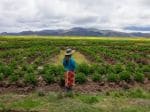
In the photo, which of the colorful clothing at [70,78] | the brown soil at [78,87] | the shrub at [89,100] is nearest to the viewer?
the shrub at [89,100]

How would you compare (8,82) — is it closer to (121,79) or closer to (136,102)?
(121,79)

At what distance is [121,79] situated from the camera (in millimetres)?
20719

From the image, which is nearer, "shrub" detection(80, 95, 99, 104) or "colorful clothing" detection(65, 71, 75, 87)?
"shrub" detection(80, 95, 99, 104)

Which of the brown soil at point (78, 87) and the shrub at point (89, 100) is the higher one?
the shrub at point (89, 100)

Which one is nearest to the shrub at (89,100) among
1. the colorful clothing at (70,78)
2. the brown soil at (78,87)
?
the colorful clothing at (70,78)

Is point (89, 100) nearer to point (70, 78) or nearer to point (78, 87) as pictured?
point (70, 78)

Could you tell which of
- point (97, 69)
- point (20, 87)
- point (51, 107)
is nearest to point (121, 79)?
point (97, 69)

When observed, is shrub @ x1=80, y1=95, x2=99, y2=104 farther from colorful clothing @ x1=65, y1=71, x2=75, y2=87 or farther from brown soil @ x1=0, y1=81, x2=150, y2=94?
brown soil @ x1=0, y1=81, x2=150, y2=94

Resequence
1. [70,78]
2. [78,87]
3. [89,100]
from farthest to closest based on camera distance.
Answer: [78,87] → [70,78] → [89,100]

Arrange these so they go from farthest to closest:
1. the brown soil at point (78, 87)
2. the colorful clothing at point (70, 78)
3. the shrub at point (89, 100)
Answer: the brown soil at point (78, 87) < the colorful clothing at point (70, 78) < the shrub at point (89, 100)

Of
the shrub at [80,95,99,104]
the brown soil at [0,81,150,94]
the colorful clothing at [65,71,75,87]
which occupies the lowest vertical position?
the brown soil at [0,81,150,94]

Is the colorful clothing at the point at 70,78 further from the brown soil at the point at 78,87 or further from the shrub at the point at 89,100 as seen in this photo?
the brown soil at the point at 78,87

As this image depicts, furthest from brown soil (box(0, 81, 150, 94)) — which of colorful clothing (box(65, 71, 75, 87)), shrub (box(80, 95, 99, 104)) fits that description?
shrub (box(80, 95, 99, 104))

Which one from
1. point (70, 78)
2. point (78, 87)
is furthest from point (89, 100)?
point (78, 87)
